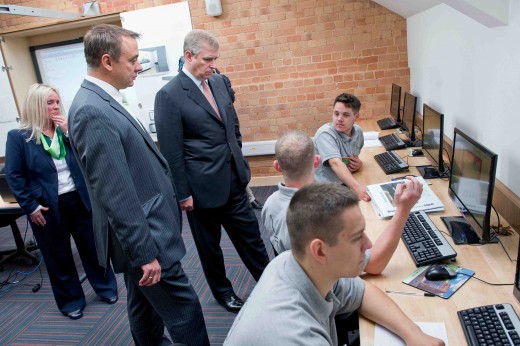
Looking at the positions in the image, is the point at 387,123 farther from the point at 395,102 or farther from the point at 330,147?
the point at 330,147

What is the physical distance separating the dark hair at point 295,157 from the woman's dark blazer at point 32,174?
5.30 feet

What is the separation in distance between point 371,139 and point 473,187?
1843mm

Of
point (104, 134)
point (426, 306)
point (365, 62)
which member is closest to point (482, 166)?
point (426, 306)

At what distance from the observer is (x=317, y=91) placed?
420 centimetres

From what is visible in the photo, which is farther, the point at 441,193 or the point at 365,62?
the point at 365,62

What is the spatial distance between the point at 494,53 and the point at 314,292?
5.09 feet

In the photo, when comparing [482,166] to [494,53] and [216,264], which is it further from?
[216,264]

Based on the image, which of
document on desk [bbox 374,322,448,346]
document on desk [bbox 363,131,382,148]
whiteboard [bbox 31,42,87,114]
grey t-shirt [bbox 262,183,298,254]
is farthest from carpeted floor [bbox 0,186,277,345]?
whiteboard [bbox 31,42,87,114]

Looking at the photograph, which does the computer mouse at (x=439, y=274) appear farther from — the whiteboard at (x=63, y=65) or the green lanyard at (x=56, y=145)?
the whiteboard at (x=63, y=65)

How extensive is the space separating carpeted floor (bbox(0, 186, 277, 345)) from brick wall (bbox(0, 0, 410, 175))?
1.61 metres

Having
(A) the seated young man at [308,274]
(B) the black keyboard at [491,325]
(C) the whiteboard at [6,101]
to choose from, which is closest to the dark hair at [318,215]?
(A) the seated young man at [308,274]

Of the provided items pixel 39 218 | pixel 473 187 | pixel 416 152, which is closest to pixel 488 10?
pixel 473 187

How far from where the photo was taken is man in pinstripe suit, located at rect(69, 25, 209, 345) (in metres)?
1.41

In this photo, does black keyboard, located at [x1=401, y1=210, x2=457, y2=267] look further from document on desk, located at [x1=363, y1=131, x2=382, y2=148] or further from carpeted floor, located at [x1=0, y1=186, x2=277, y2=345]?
document on desk, located at [x1=363, y1=131, x2=382, y2=148]
